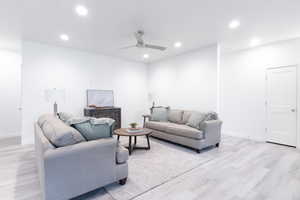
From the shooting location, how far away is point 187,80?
4.95m

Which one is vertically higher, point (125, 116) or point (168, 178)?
point (125, 116)

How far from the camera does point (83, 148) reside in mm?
1745

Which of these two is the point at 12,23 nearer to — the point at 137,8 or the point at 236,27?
the point at 137,8

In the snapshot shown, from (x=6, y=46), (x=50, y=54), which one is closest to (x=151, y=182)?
(x=50, y=54)

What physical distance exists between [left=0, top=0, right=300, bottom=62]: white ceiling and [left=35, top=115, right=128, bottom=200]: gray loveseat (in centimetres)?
206

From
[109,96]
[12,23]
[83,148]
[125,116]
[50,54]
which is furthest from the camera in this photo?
[125,116]

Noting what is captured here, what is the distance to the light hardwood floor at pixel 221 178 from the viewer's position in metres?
1.92

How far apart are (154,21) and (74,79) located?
3.10m

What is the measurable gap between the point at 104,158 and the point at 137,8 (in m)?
2.36

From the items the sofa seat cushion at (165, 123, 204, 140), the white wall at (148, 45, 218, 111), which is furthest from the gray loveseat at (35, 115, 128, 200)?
the white wall at (148, 45, 218, 111)

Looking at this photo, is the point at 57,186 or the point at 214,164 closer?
the point at 57,186

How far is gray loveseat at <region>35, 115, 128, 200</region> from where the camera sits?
157 centimetres

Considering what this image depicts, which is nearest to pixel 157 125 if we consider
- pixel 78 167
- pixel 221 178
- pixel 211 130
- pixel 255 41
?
pixel 211 130

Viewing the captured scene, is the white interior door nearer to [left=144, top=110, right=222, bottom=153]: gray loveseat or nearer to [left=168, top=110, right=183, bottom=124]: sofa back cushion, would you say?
[left=144, top=110, right=222, bottom=153]: gray loveseat
